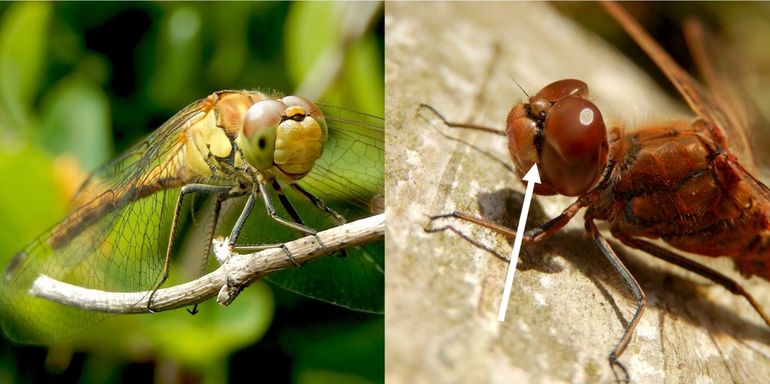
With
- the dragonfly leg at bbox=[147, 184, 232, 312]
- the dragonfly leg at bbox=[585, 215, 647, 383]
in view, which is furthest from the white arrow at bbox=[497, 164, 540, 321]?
the dragonfly leg at bbox=[147, 184, 232, 312]

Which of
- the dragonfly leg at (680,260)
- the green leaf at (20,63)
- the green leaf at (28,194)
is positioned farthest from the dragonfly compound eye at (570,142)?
the green leaf at (20,63)

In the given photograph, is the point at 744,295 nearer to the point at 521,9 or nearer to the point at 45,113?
the point at 521,9

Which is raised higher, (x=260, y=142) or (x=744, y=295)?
(x=260, y=142)

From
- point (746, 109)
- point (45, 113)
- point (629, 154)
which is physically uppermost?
point (629, 154)

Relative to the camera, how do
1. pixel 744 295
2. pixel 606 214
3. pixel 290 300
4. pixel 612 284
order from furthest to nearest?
pixel 290 300, pixel 744 295, pixel 606 214, pixel 612 284

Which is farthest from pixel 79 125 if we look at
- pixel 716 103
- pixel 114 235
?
pixel 716 103

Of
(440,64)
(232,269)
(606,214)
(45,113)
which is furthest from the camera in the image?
(45,113)

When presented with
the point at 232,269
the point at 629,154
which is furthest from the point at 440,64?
the point at 232,269

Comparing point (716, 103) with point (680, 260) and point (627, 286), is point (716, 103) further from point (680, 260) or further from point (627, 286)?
point (627, 286)
